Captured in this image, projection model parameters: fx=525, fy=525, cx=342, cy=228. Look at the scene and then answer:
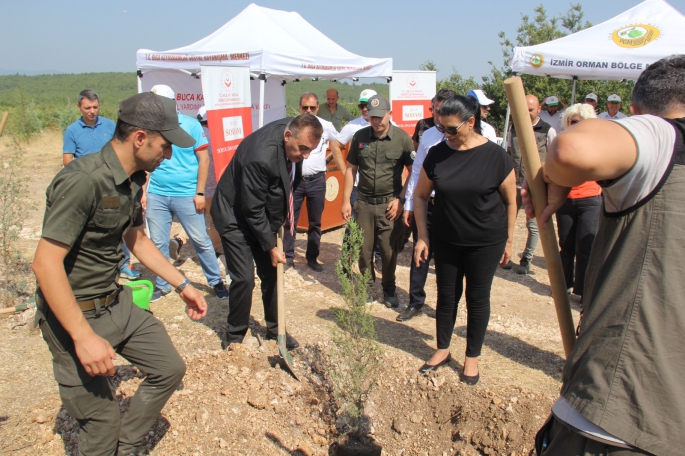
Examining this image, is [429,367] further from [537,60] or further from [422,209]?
[537,60]

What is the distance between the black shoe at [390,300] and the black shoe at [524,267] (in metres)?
1.94

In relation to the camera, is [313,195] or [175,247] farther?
[313,195]

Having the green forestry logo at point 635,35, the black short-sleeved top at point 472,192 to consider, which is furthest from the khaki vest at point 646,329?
the green forestry logo at point 635,35

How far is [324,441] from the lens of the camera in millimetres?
3402

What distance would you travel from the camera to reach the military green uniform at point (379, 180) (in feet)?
16.7

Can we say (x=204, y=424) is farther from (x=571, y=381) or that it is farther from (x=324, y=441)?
(x=571, y=381)

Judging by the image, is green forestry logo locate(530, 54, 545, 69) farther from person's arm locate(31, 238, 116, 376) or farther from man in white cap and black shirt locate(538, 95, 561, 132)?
person's arm locate(31, 238, 116, 376)

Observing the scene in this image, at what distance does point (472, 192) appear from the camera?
11.2ft

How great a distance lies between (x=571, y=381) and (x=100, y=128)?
5577 mm

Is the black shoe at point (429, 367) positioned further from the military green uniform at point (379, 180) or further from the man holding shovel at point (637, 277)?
the man holding shovel at point (637, 277)

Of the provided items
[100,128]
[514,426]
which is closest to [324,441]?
[514,426]

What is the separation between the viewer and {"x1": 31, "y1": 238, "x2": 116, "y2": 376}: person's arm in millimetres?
2078

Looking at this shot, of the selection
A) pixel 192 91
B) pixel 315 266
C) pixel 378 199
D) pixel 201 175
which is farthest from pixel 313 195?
pixel 192 91

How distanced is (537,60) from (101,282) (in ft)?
26.0
